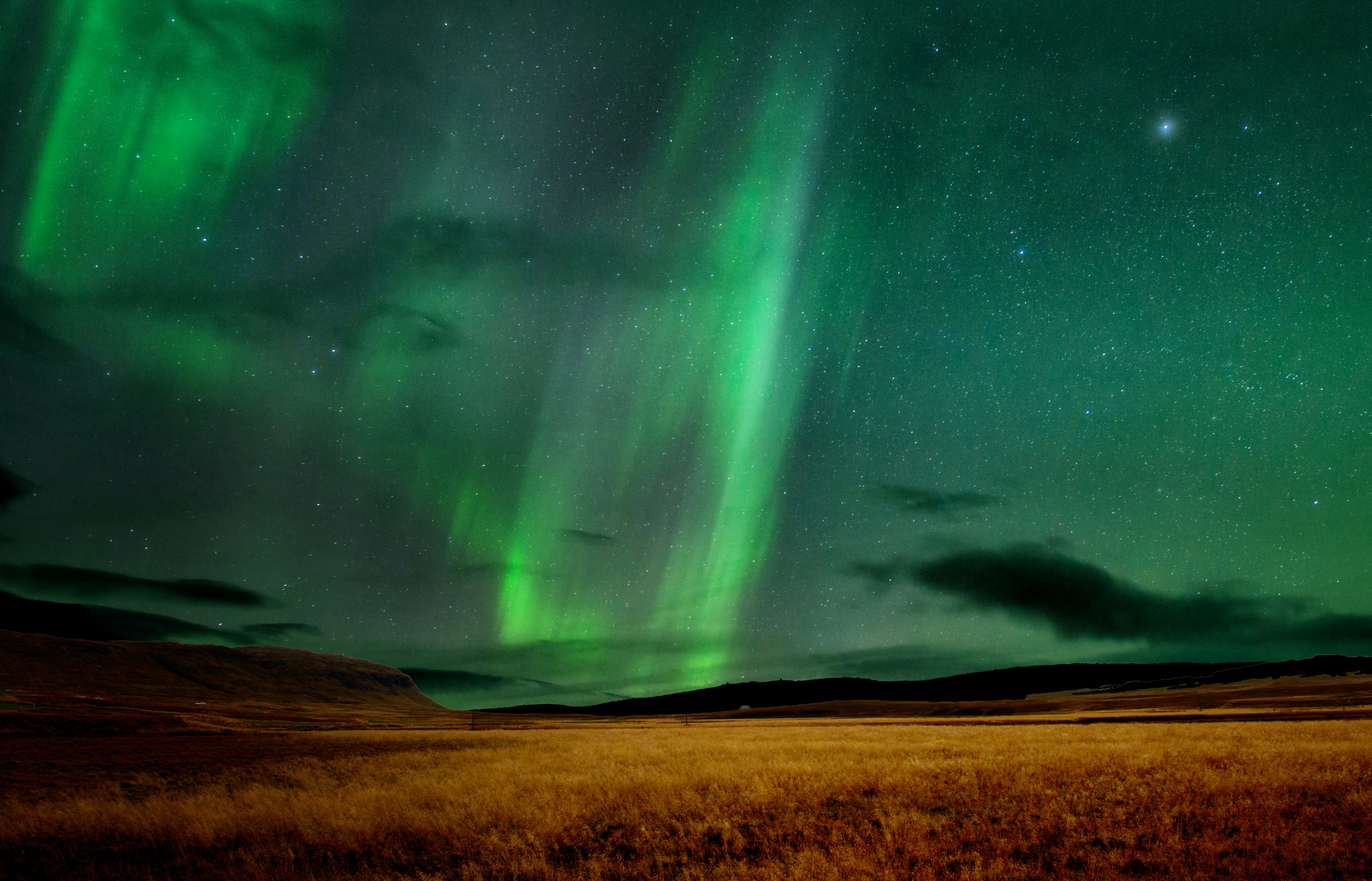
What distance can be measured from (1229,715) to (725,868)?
Answer: 184 feet

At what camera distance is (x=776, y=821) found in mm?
10992

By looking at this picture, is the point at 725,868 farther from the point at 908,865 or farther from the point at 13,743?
the point at 13,743

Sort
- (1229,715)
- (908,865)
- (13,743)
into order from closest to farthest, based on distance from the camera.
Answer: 1. (908,865)
2. (13,743)
3. (1229,715)

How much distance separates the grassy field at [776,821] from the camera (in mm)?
8719

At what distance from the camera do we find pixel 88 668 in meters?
172

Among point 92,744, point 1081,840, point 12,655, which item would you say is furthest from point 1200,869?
point 12,655

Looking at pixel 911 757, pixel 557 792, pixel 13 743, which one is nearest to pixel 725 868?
pixel 557 792

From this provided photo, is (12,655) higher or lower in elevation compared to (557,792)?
lower

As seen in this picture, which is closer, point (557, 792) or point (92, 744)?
point (557, 792)

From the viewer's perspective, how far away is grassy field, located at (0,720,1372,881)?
8.72 meters

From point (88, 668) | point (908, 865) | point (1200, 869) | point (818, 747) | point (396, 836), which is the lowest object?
point (88, 668)

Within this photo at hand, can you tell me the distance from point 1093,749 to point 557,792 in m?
15.2

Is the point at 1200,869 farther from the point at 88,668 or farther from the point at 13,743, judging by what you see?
the point at 88,668

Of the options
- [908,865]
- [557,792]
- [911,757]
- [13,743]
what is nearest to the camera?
[908,865]
